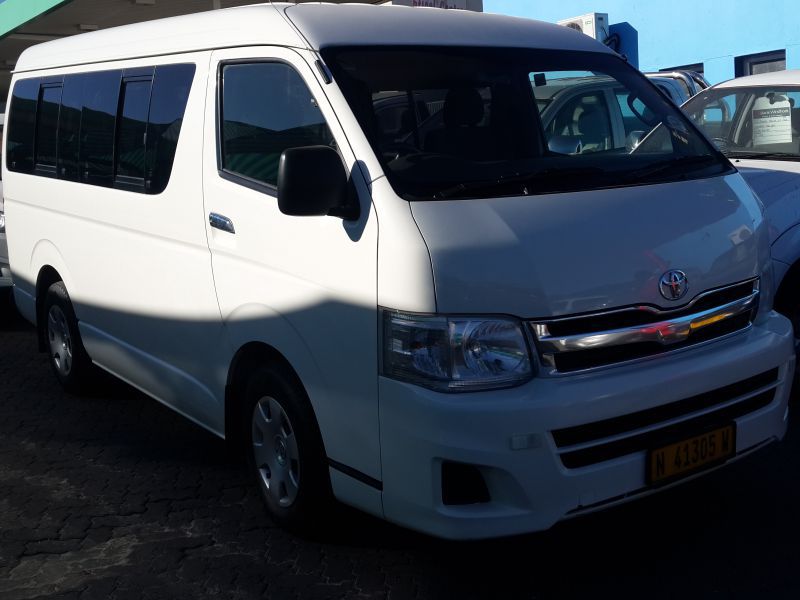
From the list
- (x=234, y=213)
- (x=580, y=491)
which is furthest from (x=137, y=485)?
(x=580, y=491)

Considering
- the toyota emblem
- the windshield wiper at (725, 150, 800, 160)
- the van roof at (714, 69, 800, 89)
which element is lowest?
the toyota emblem

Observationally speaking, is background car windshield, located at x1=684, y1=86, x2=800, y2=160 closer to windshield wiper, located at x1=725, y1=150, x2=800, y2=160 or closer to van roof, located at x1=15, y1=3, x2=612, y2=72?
windshield wiper, located at x1=725, y1=150, x2=800, y2=160

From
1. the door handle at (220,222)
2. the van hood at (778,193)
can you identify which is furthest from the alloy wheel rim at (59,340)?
the van hood at (778,193)

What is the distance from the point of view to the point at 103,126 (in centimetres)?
574

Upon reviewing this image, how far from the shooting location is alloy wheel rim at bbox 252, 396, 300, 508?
13.5 ft

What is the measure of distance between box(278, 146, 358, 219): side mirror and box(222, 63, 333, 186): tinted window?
28 cm

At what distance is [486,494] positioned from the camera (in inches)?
137

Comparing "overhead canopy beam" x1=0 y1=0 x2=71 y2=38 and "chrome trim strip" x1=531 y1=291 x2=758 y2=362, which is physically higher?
"overhead canopy beam" x1=0 y1=0 x2=71 y2=38

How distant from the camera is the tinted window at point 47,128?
6461 millimetres

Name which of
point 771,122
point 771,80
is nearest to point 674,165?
point 771,122

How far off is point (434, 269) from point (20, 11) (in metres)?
17.9

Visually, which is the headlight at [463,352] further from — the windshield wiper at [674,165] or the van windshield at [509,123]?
the windshield wiper at [674,165]

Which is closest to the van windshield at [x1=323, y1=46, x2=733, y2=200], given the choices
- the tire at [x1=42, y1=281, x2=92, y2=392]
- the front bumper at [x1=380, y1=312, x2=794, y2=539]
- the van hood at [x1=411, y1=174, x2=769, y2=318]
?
the van hood at [x1=411, y1=174, x2=769, y2=318]

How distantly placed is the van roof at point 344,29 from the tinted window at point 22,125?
1.88 m
